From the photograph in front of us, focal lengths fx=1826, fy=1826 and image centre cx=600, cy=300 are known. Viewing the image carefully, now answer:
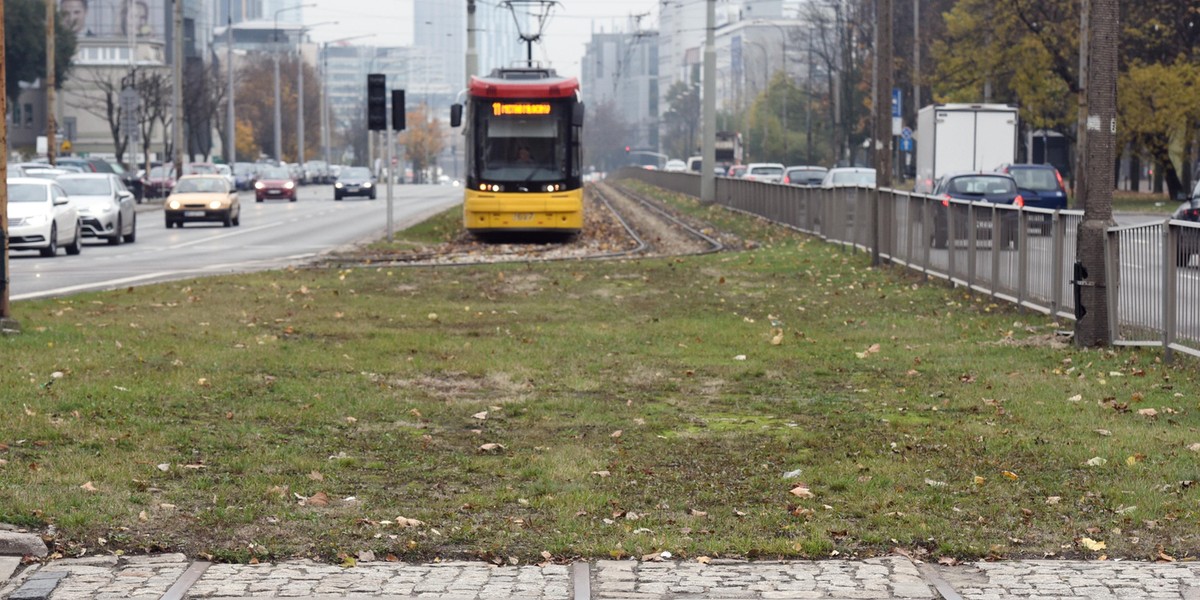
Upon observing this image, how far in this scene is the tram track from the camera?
30594 mm

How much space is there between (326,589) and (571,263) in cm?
2137

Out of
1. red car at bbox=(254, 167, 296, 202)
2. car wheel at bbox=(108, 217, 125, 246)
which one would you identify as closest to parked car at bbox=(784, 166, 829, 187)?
red car at bbox=(254, 167, 296, 202)

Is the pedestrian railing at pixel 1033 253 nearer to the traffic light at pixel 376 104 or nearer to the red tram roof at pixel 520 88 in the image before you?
the red tram roof at pixel 520 88

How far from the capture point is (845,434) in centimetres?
1101

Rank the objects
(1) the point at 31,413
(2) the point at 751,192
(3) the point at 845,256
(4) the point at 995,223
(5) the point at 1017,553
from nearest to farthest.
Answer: (5) the point at 1017,553 < (1) the point at 31,413 < (4) the point at 995,223 < (3) the point at 845,256 < (2) the point at 751,192

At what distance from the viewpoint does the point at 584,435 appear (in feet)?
36.4

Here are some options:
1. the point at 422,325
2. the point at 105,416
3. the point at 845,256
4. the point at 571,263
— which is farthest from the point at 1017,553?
the point at 845,256

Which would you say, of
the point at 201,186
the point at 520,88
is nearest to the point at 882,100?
the point at 520,88

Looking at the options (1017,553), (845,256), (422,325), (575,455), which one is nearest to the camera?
(1017,553)

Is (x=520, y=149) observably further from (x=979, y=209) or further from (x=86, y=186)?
(x=979, y=209)

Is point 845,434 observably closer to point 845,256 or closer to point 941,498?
point 941,498

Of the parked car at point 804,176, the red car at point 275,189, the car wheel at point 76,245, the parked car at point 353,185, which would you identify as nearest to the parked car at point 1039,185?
the car wheel at point 76,245

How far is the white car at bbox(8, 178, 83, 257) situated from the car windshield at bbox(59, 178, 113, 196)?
11.8ft

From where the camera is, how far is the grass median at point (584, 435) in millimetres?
8227
